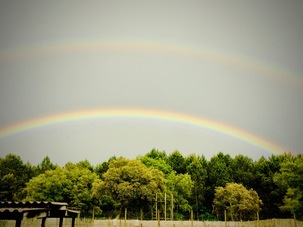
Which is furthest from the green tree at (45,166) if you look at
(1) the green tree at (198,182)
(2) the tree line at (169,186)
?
(1) the green tree at (198,182)

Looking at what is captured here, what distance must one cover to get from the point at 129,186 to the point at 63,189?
468 inches

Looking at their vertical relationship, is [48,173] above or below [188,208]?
above

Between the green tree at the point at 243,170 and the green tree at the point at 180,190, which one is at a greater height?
the green tree at the point at 243,170

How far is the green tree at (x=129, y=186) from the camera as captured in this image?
44.3 metres

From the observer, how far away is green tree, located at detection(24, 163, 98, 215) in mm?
48237

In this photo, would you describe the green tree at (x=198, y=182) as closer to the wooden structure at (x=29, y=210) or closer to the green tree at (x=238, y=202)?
the green tree at (x=238, y=202)

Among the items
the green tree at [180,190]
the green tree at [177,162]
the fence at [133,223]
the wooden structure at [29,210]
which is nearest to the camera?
the wooden structure at [29,210]

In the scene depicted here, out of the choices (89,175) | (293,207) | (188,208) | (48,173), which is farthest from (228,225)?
(48,173)

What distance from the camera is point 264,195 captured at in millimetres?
60000

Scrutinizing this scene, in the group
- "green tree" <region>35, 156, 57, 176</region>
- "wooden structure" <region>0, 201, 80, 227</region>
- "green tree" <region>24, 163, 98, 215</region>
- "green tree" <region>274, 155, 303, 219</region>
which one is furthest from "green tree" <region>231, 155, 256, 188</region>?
"wooden structure" <region>0, 201, 80, 227</region>

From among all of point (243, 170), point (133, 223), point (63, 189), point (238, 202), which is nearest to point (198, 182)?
point (243, 170)

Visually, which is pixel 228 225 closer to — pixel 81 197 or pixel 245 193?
pixel 245 193

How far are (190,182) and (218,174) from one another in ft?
21.7

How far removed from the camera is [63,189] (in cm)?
4891
